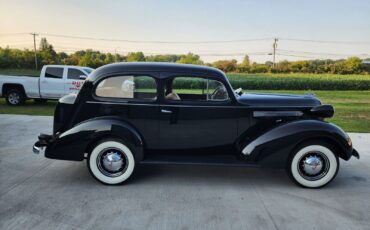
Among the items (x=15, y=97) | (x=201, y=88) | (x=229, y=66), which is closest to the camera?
(x=201, y=88)

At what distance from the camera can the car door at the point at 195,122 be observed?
4.62 metres

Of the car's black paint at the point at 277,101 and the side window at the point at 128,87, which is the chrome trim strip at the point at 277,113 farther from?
the side window at the point at 128,87

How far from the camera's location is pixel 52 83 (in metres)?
12.7

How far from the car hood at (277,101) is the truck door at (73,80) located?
9.20 meters

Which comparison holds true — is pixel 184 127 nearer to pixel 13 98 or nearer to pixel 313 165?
pixel 313 165

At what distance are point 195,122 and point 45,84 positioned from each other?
10.0 m

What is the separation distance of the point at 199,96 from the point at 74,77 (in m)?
9.20

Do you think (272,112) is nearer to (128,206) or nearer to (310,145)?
(310,145)

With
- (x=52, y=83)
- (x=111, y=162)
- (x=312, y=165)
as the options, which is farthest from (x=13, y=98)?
(x=312, y=165)

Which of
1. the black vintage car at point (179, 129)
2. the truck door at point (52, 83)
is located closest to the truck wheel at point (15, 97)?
the truck door at point (52, 83)

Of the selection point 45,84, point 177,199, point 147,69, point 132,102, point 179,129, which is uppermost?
point 147,69

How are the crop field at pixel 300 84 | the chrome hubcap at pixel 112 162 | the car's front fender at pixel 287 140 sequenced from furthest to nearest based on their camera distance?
the crop field at pixel 300 84 < the chrome hubcap at pixel 112 162 < the car's front fender at pixel 287 140

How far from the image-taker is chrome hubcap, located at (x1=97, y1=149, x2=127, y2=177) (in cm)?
456

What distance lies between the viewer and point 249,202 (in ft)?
13.3
